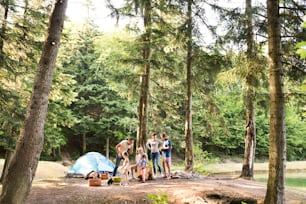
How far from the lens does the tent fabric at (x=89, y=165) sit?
451 inches

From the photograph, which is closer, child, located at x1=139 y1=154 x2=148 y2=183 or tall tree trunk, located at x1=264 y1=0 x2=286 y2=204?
tall tree trunk, located at x1=264 y1=0 x2=286 y2=204

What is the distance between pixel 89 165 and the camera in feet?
39.1

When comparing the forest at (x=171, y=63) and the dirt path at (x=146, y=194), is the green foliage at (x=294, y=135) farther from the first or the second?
the dirt path at (x=146, y=194)

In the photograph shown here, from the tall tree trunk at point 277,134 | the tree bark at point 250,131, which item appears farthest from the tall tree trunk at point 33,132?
the tree bark at point 250,131

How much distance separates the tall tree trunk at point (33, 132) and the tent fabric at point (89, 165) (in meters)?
6.67

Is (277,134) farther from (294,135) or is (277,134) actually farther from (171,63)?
(294,135)

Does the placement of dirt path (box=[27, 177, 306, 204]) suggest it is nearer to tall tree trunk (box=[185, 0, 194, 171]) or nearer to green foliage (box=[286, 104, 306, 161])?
tall tree trunk (box=[185, 0, 194, 171])

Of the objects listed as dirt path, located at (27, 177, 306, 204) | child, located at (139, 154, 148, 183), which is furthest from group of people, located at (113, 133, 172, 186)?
dirt path, located at (27, 177, 306, 204)

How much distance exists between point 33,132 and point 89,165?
738 centimetres

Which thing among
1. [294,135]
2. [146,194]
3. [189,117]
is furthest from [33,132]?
[294,135]

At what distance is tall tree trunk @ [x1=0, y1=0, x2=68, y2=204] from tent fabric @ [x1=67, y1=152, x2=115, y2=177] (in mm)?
6673

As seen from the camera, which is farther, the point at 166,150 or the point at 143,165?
the point at 166,150

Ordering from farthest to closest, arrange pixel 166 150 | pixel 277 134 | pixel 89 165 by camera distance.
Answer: pixel 89 165, pixel 166 150, pixel 277 134

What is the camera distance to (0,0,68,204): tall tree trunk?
4.59 m
